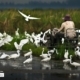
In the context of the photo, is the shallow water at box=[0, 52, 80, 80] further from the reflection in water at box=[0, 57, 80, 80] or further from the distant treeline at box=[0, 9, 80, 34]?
the distant treeline at box=[0, 9, 80, 34]

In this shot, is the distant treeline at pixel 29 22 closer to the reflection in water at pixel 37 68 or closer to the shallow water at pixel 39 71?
the reflection in water at pixel 37 68

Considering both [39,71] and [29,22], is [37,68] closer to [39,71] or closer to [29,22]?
[39,71]

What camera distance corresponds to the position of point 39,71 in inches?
383

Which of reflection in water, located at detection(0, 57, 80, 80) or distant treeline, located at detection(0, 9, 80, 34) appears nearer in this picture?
reflection in water, located at detection(0, 57, 80, 80)

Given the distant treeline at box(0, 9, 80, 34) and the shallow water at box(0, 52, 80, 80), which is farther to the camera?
the distant treeline at box(0, 9, 80, 34)

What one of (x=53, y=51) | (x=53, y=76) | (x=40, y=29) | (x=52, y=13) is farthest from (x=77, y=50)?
(x=52, y=13)

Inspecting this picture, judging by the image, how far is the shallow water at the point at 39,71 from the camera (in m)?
9.40

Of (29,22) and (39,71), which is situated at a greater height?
(29,22)

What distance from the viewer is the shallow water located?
30.8ft

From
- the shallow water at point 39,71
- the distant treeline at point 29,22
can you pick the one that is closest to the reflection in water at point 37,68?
the shallow water at point 39,71

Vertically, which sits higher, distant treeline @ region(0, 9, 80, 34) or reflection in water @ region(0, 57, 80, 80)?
distant treeline @ region(0, 9, 80, 34)

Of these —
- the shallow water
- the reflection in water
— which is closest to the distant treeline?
the reflection in water

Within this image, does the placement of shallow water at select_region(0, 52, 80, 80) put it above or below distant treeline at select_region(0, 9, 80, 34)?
below

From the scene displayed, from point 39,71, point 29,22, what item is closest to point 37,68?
point 39,71
